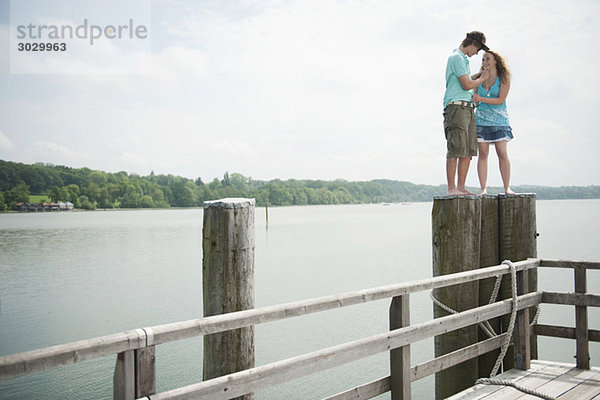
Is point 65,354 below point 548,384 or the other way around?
the other way around

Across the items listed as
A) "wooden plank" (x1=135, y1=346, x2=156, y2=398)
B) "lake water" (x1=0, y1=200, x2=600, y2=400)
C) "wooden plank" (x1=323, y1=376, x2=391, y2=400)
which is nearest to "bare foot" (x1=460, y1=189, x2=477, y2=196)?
"wooden plank" (x1=323, y1=376, x2=391, y2=400)

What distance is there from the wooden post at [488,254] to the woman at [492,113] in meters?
0.53

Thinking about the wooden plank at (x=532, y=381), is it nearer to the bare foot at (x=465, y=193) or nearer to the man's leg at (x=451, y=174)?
the bare foot at (x=465, y=193)

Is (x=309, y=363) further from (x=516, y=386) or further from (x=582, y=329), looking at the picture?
(x=582, y=329)

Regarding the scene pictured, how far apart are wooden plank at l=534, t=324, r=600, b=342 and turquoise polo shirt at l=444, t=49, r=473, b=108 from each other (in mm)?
2455

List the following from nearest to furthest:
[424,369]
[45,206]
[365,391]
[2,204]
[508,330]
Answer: [365,391]
[424,369]
[508,330]
[2,204]
[45,206]

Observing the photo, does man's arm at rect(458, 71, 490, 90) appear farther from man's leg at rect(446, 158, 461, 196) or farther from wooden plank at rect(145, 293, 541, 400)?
wooden plank at rect(145, 293, 541, 400)

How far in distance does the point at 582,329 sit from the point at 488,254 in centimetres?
106

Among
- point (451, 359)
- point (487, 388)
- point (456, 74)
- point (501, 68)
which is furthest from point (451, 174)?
point (487, 388)

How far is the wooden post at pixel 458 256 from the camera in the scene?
4473 millimetres

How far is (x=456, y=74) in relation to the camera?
5082mm

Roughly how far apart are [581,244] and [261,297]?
25789mm

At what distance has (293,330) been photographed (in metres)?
12.5

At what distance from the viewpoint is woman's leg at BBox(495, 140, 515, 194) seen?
5.42 m
